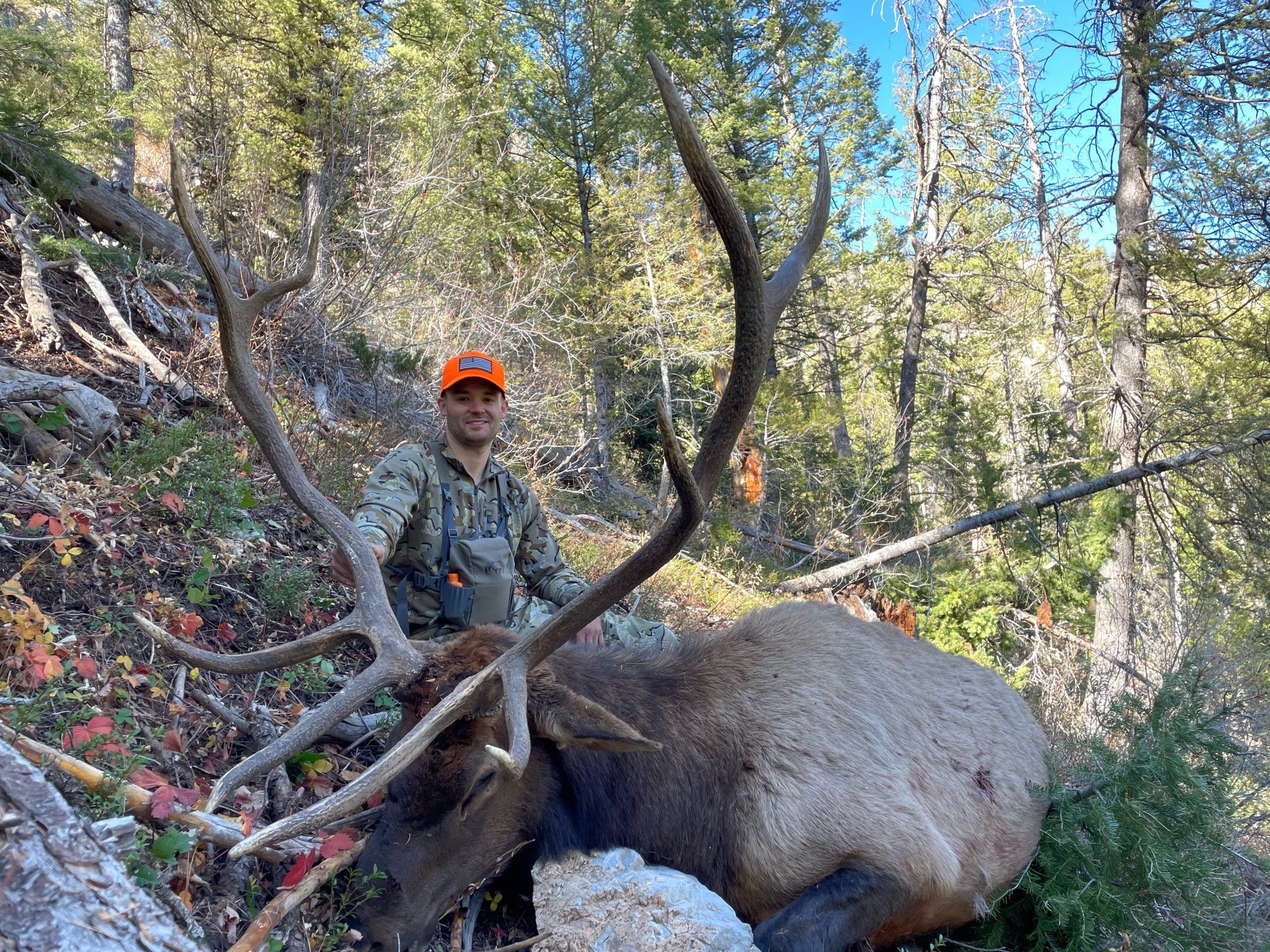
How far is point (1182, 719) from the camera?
4.18 metres

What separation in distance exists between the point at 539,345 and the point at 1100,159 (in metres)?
8.66

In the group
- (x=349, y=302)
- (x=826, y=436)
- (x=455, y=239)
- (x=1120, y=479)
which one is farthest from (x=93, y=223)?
(x=826, y=436)

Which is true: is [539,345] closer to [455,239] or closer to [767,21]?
[455,239]

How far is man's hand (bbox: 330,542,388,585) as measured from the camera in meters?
3.80

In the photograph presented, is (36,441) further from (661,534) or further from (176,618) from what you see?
(661,534)

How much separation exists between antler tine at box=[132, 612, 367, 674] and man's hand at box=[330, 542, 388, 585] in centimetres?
37

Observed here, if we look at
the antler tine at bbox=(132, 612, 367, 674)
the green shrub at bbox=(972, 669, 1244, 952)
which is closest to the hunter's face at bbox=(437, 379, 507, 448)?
the antler tine at bbox=(132, 612, 367, 674)

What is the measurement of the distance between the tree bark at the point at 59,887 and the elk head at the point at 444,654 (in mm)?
544

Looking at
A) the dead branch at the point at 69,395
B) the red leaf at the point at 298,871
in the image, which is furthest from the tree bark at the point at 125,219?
the red leaf at the point at 298,871

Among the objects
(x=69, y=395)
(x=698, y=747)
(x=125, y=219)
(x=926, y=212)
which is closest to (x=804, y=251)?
(x=698, y=747)

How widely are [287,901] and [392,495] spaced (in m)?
2.16

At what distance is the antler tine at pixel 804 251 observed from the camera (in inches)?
122

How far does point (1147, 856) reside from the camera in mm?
3900

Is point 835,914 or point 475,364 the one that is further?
point 475,364
